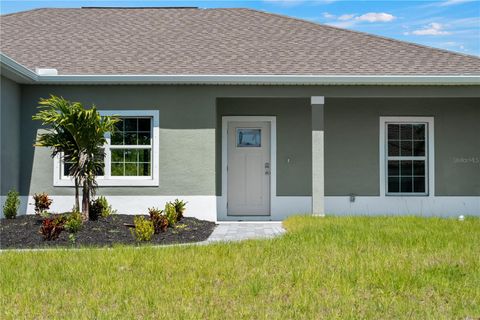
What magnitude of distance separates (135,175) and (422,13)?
825cm

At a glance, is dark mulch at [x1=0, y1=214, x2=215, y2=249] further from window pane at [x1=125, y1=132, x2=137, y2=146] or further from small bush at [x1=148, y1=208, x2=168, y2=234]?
window pane at [x1=125, y1=132, x2=137, y2=146]

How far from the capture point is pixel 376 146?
1386 cm

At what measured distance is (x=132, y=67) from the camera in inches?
522

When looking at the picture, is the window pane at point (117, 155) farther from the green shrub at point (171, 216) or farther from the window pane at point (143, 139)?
the green shrub at point (171, 216)

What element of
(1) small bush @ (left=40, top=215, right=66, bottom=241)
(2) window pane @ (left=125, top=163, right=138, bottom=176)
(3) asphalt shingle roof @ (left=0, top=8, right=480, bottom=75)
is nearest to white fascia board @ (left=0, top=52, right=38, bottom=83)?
(3) asphalt shingle roof @ (left=0, top=8, right=480, bottom=75)

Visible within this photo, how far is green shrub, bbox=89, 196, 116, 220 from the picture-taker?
11.5 m

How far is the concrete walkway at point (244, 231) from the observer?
9914mm

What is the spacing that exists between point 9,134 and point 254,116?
18.8ft

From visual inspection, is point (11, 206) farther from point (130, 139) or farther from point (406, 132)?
point (406, 132)

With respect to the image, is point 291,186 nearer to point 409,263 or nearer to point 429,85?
point 429,85

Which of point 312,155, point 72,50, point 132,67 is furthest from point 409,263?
point 72,50

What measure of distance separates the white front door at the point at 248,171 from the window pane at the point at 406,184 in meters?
3.40

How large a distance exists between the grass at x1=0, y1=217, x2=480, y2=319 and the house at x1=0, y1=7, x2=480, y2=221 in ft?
15.2

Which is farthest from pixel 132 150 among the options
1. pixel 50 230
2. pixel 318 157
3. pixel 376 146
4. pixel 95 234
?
pixel 376 146
